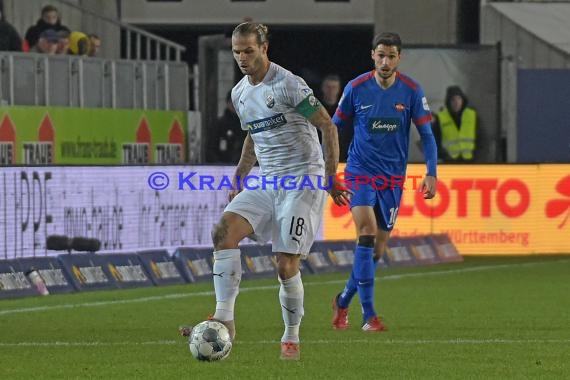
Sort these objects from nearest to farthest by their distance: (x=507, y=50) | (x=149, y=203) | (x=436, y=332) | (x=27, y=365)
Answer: (x=27, y=365) < (x=436, y=332) < (x=149, y=203) < (x=507, y=50)

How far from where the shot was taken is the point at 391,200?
1376 cm

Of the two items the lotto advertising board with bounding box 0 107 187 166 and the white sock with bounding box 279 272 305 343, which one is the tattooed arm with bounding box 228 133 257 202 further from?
the lotto advertising board with bounding box 0 107 187 166

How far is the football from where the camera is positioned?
34.1 feet

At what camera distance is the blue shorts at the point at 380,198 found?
13562 millimetres

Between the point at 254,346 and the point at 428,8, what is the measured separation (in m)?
20.4

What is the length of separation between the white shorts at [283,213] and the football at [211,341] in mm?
708

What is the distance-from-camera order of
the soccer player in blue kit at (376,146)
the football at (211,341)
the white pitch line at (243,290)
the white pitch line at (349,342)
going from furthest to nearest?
1. the white pitch line at (243,290)
2. the soccer player in blue kit at (376,146)
3. the white pitch line at (349,342)
4. the football at (211,341)

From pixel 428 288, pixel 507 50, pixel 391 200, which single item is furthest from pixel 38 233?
pixel 507 50

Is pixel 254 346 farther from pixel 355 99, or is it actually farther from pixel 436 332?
pixel 355 99

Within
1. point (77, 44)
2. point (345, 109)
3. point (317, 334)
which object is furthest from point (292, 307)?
point (77, 44)

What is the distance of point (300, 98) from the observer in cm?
1071

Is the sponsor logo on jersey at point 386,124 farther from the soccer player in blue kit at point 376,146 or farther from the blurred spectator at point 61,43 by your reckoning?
the blurred spectator at point 61,43

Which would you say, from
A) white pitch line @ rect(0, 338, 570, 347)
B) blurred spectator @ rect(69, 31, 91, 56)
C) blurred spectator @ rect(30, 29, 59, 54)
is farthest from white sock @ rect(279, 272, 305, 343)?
blurred spectator @ rect(69, 31, 91, 56)

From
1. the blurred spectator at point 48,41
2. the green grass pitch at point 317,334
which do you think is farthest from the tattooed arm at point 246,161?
the blurred spectator at point 48,41
